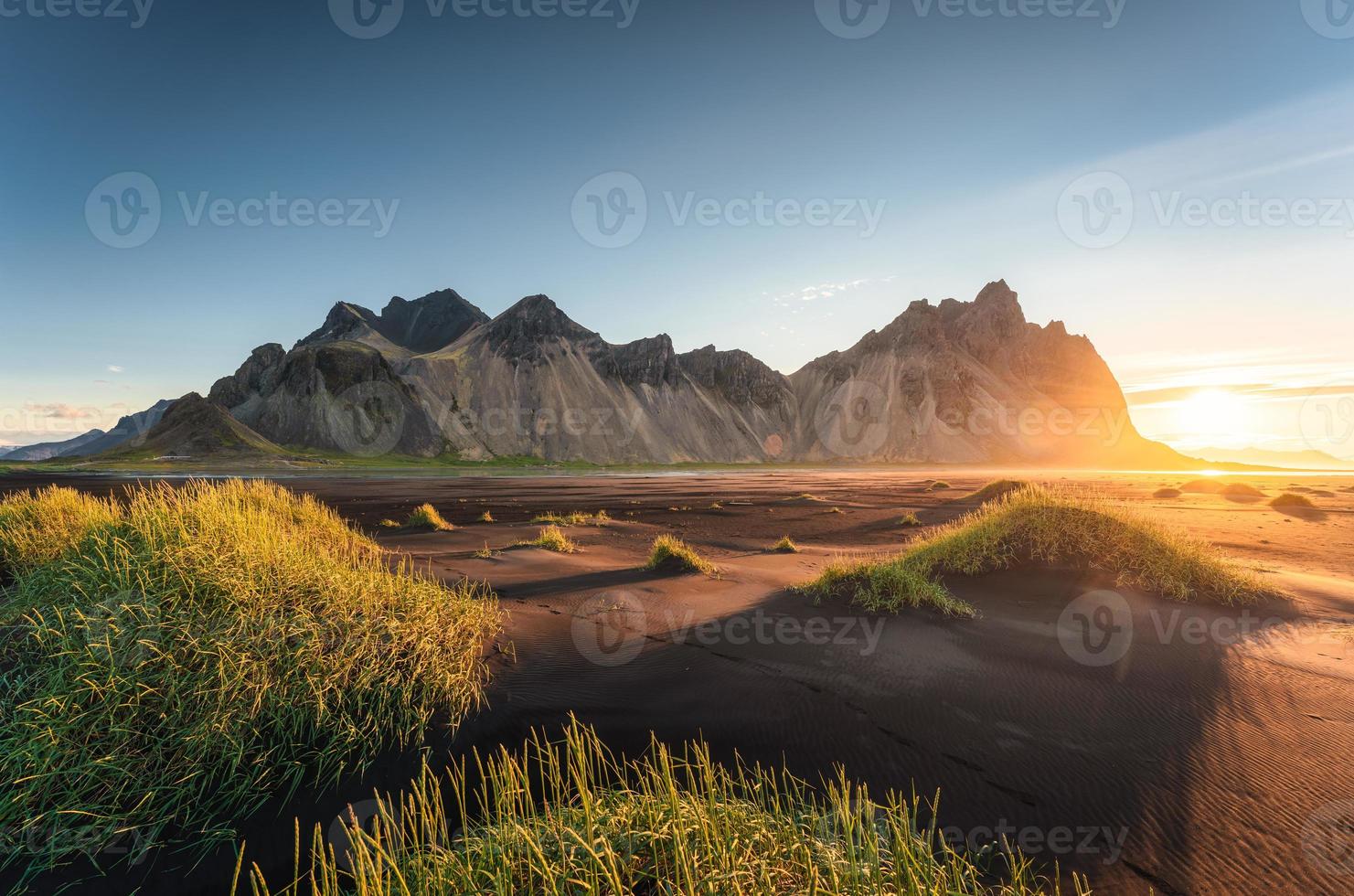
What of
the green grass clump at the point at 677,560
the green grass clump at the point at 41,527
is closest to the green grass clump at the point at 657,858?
the green grass clump at the point at 41,527

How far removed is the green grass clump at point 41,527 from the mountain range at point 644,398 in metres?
98.1

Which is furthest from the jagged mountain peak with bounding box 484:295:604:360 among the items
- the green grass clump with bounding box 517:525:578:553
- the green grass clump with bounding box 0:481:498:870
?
the green grass clump with bounding box 0:481:498:870

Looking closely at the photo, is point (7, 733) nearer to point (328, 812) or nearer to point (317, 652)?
point (317, 652)

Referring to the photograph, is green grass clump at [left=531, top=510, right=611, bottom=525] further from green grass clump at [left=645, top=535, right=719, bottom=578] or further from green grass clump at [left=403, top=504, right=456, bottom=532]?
green grass clump at [left=645, top=535, right=719, bottom=578]

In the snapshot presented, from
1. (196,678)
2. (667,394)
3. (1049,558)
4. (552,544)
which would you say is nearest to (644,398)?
(667,394)

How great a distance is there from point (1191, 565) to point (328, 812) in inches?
537

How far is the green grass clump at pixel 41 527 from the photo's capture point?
751 cm

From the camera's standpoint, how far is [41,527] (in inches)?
329

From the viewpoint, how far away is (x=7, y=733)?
12.7 feet

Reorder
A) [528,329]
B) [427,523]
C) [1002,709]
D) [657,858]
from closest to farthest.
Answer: [657,858]
[1002,709]
[427,523]
[528,329]

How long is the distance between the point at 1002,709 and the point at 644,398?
442 feet

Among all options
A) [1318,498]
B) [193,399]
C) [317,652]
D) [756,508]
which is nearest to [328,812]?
[317,652]

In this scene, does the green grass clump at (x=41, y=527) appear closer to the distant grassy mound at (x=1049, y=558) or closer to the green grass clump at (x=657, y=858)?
the green grass clump at (x=657, y=858)

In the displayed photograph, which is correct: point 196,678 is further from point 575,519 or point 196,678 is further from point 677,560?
point 575,519
